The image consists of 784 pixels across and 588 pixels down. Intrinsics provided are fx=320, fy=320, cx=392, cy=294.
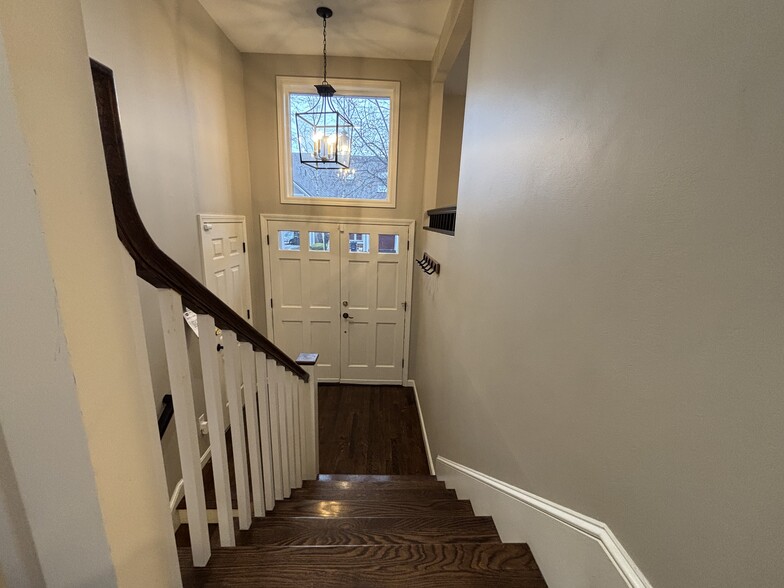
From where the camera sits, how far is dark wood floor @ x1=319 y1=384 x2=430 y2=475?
2908 mm

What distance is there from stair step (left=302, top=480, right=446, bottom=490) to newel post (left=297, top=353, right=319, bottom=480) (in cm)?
15

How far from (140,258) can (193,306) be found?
0.23 meters

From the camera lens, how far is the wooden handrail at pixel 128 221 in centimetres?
51

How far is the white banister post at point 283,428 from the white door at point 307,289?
2321mm

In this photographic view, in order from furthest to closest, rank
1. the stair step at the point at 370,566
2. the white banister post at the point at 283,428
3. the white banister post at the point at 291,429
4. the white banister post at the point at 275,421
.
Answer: the white banister post at the point at 291,429 < the white banister post at the point at 283,428 < the white banister post at the point at 275,421 < the stair step at the point at 370,566

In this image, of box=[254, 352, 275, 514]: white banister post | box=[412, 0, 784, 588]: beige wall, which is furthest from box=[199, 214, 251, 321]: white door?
box=[412, 0, 784, 588]: beige wall

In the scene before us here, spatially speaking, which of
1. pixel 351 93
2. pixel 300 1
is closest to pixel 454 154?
pixel 351 93

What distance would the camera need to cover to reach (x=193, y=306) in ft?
2.73

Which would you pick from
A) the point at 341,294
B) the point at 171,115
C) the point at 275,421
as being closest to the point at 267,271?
the point at 341,294

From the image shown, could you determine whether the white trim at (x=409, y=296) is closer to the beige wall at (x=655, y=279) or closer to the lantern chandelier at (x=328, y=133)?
the lantern chandelier at (x=328, y=133)

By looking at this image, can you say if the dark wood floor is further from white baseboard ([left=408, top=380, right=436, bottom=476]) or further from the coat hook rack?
the coat hook rack

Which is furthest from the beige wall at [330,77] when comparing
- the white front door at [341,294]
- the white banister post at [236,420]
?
the white banister post at [236,420]

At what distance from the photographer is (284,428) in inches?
62.2

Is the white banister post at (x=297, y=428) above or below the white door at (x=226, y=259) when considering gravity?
below
